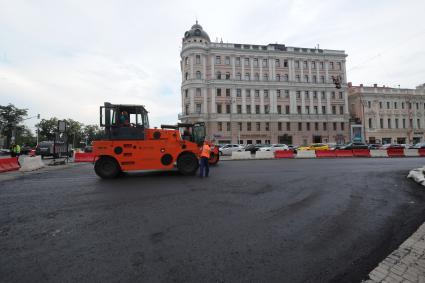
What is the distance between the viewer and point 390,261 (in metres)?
2.71

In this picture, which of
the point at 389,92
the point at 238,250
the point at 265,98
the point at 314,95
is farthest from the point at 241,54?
the point at 238,250

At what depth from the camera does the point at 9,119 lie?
232 ft

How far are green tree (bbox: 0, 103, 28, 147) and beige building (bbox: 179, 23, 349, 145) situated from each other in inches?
2301

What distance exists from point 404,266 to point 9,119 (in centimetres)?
9426

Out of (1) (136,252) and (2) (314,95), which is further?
(2) (314,95)

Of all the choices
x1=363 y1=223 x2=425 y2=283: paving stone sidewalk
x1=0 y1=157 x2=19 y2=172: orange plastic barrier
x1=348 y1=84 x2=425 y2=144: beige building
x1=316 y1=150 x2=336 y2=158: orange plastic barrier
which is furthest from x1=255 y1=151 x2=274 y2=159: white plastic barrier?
x1=348 y1=84 x2=425 y2=144: beige building

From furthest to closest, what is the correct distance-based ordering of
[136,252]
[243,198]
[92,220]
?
1. [243,198]
2. [92,220]
3. [136,252]

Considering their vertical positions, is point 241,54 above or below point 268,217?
above

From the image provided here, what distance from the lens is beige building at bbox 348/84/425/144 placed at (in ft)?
184

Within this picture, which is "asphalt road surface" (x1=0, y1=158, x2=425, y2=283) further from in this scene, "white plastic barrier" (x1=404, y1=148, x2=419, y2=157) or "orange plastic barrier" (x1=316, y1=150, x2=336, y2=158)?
"white plastic barrier" (x1=404, y1=148, x2=419, y2=157)

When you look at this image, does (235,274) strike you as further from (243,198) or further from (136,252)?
(243,198)

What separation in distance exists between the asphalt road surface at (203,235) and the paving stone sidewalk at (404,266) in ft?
0.39

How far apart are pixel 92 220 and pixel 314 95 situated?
5824 centimetres

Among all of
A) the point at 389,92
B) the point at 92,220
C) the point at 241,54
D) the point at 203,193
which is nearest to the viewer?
the point at 92,220
